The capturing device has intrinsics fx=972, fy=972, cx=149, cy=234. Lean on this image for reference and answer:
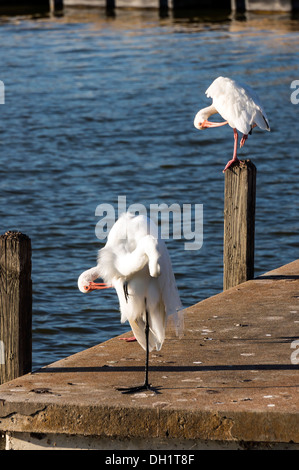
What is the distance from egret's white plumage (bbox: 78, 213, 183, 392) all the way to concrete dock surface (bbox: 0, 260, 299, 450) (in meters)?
0.31

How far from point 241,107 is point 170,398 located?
4.31 meters

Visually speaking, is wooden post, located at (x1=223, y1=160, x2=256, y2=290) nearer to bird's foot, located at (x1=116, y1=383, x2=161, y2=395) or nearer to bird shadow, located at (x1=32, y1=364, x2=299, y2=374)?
bird shadow, located at (x1=32, y1=364, x2=299, y2=374)

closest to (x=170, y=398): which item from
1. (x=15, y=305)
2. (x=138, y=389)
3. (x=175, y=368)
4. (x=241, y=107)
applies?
(x=138, y=389)

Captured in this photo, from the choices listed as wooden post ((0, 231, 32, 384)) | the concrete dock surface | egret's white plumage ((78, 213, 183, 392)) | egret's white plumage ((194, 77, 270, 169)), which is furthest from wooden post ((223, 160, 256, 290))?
wooden post ((0, 231, 32, 384))

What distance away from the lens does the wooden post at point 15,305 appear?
241 inches

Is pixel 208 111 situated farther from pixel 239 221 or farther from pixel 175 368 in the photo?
pixel 175 368

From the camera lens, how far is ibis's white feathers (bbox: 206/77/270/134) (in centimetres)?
923

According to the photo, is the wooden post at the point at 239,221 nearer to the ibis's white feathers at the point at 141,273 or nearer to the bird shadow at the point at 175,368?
the ibis's white feathers at the point at 141,273

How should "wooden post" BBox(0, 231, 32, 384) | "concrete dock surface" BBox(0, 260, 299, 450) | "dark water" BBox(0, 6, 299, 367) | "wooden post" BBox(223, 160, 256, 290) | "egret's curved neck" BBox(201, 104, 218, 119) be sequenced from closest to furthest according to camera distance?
"concrete dock surface" BBox(0, 260, 299, 450) → "wooden post" BBox(0, 231, 32, 384) → "wooden post" BBox(223, 160, 256, 290) → "egret's curved neck" BBox(201, 104, 218, 119) → "dark water" BBox(0, 6, 299, 367)

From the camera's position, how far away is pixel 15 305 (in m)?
6.17

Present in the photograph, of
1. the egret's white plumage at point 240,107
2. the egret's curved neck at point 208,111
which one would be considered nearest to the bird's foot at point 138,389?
the egret's white plumage at point 240,107

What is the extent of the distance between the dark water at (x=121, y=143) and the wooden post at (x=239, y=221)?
6.23ft

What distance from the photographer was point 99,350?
6660mm

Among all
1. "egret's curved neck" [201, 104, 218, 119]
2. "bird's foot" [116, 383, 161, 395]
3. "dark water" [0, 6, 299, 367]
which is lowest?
"dark water" [0, 6, 299, 367]
